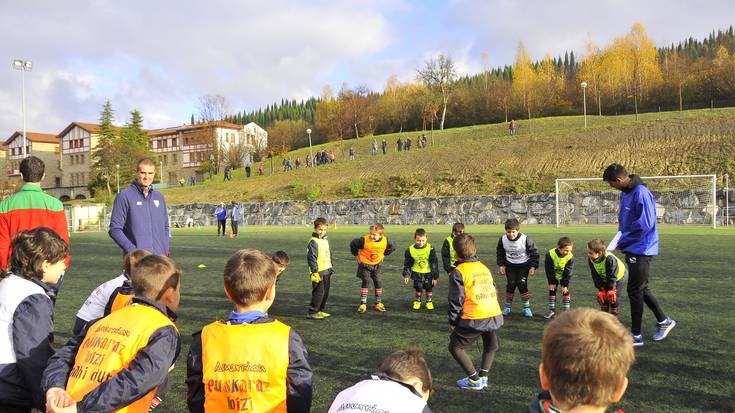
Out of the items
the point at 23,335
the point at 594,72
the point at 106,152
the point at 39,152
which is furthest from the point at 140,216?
the point at 39,152

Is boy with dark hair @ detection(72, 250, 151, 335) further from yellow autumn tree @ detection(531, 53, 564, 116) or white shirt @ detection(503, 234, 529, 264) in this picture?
yellow autumn tree @ detection(531, 53, 564, 116)

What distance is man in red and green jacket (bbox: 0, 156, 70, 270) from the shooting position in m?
4.89

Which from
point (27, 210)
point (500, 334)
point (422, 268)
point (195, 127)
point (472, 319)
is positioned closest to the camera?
point (472, 319)

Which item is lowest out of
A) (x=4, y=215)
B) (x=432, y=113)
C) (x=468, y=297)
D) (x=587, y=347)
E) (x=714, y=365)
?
(x=714, y=365)

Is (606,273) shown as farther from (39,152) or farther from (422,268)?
(39,152)

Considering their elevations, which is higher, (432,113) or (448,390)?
(432,113)

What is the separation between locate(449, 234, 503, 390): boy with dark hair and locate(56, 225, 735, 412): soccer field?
19cm

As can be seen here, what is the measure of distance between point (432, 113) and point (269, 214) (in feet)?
139

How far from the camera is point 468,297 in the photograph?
4.77 m

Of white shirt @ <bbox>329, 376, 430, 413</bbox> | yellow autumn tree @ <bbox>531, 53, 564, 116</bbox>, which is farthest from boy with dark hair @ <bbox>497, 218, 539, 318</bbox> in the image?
yellow autumn tree @ <bbox>531, 53, 564, 116</bbox>

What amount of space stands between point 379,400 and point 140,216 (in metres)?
4.71

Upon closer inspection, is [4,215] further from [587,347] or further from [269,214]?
[269,214]

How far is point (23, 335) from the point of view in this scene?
3.05 meters

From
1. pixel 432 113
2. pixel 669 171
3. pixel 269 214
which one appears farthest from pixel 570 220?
pixel 432 113
